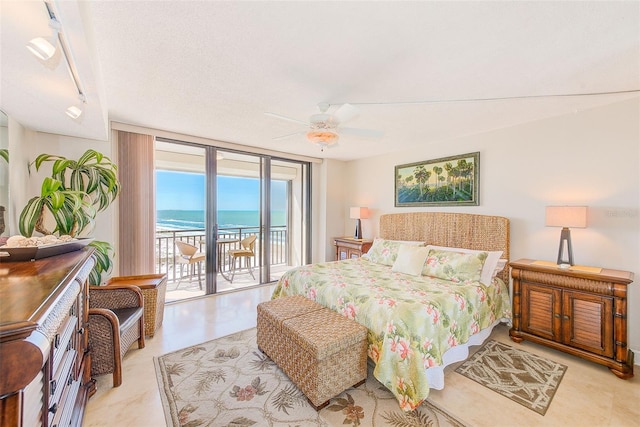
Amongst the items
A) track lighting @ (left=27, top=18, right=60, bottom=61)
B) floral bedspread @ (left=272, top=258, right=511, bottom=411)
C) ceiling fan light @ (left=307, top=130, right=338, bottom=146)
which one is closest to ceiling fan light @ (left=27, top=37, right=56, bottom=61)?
track lighting @ (left=27, top=18, right=60, bottom=61)

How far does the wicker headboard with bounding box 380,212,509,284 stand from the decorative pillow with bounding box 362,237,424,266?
19.3 inches

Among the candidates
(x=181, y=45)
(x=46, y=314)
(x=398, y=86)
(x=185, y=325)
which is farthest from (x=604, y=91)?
(x=185, y=325)

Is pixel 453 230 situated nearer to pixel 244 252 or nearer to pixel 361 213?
pixel 361 213

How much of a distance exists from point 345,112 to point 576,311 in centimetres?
283

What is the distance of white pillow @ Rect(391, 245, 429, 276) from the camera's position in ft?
10.4

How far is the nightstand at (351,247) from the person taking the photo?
474 cm

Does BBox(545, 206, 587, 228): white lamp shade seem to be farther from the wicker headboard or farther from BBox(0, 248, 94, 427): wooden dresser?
BBox(0, 248, 94, 427): wooden dresser

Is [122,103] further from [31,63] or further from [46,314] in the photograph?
[46,314]

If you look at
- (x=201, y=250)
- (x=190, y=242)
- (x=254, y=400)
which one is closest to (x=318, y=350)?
(x=254, y=400)

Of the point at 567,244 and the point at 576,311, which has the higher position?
Result: the point at 567,244

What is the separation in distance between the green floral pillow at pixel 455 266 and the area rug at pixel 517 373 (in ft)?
2.38

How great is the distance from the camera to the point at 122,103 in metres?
2.67

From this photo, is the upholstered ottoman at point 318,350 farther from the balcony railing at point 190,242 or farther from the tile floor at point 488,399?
the balcony railing at point 190,242

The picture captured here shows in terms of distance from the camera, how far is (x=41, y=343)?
0.69 meters
